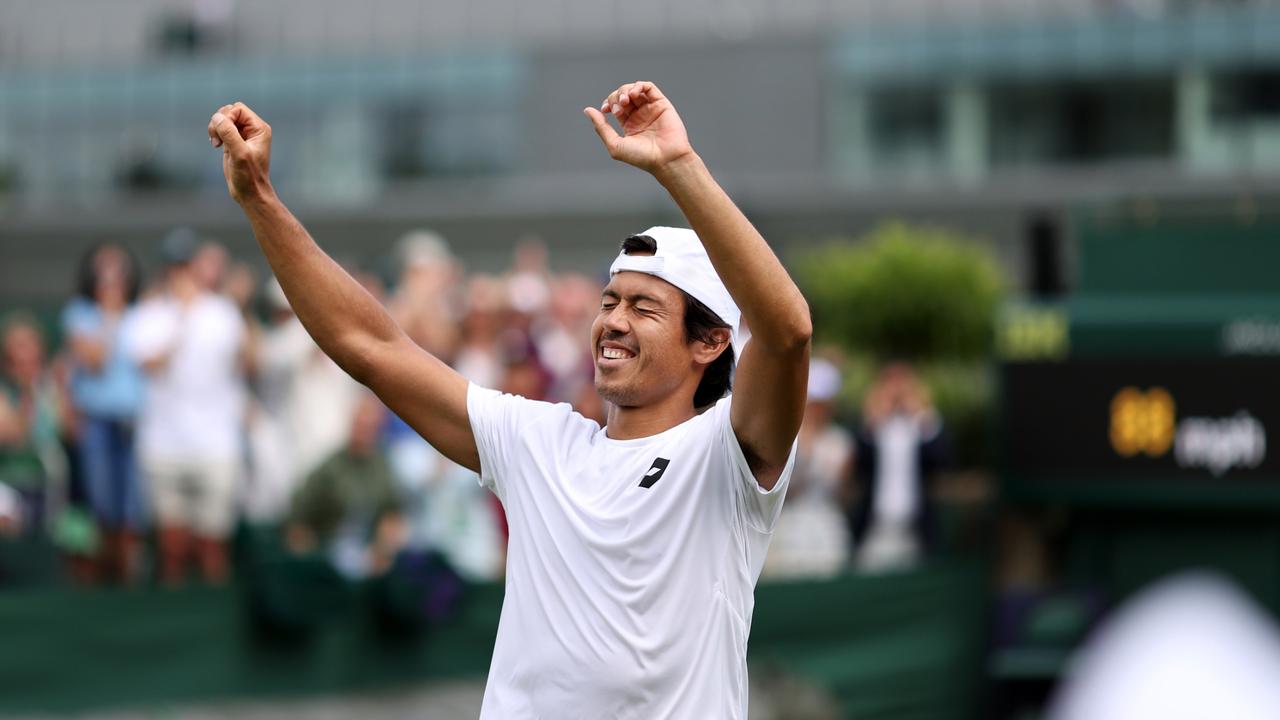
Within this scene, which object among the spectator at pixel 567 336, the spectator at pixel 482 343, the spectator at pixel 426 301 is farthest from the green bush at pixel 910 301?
the spectator at pixel 426 301

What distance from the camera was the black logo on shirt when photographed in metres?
3.55

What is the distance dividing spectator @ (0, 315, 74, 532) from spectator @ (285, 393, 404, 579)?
1.41 meters

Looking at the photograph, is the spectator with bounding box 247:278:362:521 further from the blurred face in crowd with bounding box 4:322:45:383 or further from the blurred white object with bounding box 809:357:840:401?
the blurred white object with bounding box 809:357:840:401

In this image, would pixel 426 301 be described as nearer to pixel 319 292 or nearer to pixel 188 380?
pixel 188 380

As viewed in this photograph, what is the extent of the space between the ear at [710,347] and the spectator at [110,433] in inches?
219

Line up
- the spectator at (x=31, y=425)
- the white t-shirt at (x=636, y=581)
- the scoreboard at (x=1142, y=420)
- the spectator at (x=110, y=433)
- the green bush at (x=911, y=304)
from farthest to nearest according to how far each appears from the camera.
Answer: the green bush at (x=911, y=304)
the scoreboard at (x=1142, y=420)
the spectator at (x=31, y=425)
the spectator at (x=110, y=433)
the white t-shirt at (x=636, y=581)

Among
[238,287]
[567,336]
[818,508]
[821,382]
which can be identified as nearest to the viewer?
[238,287]

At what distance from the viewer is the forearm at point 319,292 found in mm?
3766

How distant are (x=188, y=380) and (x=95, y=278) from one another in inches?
32.9

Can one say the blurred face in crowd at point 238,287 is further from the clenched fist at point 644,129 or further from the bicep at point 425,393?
the clenched fist at point 644,129

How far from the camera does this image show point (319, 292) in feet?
12.4

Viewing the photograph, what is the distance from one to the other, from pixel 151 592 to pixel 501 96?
134 feet

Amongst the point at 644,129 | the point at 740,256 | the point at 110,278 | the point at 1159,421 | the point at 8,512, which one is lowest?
the point at 740,256

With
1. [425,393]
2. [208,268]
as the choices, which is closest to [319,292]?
[425,393]
